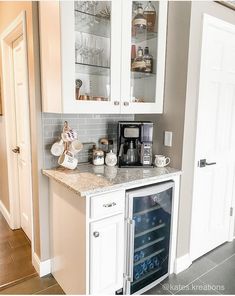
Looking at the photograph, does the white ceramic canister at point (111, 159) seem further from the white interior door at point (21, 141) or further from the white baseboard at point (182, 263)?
the white baseboard at point (182, 263)

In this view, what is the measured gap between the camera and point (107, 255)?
1620 millimetres

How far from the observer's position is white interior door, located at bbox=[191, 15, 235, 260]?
201 centimetres

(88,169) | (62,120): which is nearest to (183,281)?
(88,169)

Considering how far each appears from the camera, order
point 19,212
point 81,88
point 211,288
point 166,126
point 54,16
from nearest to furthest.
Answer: point 54,16 < point 81,88 < point 211,288 < point 166,126 < point 19,212

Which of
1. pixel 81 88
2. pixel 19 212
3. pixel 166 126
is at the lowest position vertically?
pixel 19 212

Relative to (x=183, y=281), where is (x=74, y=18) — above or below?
above

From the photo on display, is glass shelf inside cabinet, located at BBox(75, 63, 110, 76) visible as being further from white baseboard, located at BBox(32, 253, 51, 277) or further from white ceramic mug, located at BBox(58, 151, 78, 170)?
white baseboard, located at BBox(32, 253, 51, 277)

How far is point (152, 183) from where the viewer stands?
5.91ft

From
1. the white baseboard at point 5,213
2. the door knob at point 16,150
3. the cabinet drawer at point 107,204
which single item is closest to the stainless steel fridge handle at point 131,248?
the cabinet drawer at point 107,204

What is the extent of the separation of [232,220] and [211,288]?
34.1 inches

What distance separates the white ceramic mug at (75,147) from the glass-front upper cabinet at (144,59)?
1.49ft

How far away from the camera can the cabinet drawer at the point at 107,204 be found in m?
1.50

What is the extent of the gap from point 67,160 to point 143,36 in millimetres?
1185

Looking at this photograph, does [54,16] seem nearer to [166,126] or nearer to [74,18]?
[74,18]
